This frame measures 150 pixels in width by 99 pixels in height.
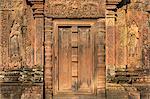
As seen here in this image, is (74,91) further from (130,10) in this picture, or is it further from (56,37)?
(130,10)

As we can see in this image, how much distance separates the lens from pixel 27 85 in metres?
11.7

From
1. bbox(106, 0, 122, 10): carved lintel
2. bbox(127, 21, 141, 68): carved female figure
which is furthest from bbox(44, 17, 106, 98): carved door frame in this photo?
bbox(127, 21, 141, 68): carved female figure

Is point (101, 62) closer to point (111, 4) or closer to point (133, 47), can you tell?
point (133, 47)

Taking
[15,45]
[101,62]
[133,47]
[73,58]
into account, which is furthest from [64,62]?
[133,47]

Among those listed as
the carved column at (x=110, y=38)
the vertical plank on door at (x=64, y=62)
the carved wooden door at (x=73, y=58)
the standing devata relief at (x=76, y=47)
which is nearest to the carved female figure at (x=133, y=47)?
the standing devata relief at (x=76, y=47)

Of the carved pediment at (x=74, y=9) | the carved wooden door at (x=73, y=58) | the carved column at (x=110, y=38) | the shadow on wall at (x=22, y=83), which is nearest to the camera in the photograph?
the shadow on wall at (x=22, y=83)

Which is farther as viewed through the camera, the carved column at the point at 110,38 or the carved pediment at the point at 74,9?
the carved pediment at the point at 74,9

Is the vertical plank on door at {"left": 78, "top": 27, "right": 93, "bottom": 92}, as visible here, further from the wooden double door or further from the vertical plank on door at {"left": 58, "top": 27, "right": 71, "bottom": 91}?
the vertical plank on door at {"left": 58, "top": 27, "right": 71, "bottom": 91}

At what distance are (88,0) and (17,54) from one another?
2621 mm

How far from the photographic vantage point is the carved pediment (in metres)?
11.8

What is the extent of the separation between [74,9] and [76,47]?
1118mm

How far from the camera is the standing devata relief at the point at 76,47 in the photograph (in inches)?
463

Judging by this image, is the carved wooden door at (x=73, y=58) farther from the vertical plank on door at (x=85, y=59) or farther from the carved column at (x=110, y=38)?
the carved column at (x=110, y=38)

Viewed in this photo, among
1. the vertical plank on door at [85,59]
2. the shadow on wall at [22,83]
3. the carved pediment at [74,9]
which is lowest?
the shadow on wall at [22,83]
